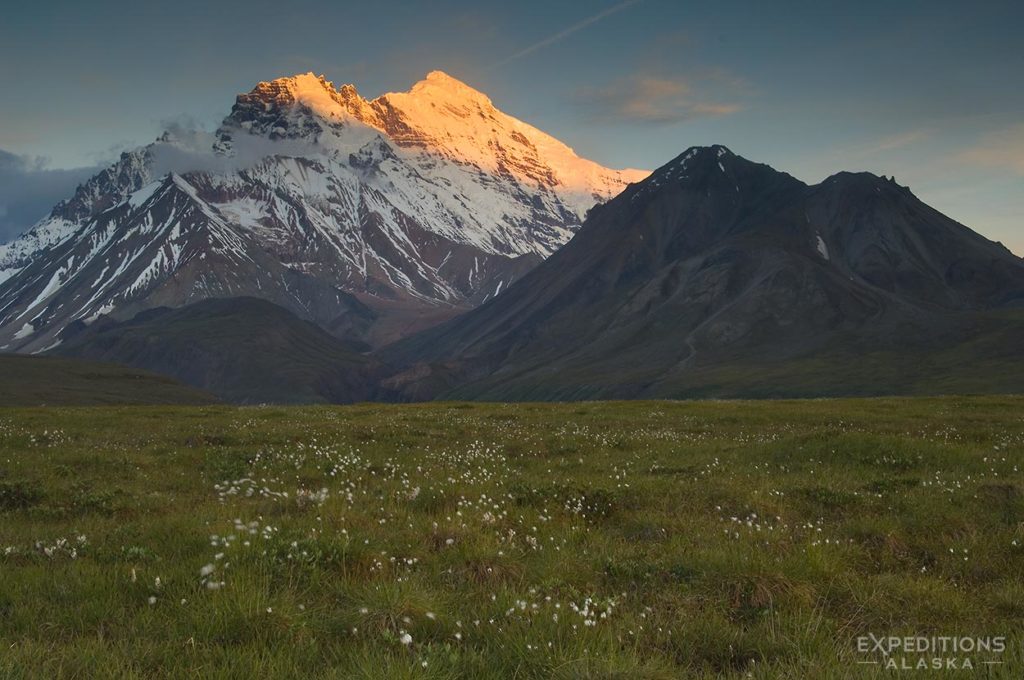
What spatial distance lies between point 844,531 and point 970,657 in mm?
4826

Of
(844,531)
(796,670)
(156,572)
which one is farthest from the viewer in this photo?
(844,531)

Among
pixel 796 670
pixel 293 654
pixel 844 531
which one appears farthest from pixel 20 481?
pixel 844 531

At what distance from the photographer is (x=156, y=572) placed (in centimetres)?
768

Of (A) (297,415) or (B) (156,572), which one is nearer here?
(B) (156,572)

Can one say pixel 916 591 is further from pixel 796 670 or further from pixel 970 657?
pixel 796 670

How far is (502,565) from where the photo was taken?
335 inches

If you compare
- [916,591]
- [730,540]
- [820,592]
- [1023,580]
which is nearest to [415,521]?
[730,540]

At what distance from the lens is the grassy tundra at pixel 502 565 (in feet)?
19.9

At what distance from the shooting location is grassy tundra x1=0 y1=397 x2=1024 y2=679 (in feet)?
19.9

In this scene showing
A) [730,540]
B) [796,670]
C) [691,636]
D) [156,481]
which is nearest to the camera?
[796,670]

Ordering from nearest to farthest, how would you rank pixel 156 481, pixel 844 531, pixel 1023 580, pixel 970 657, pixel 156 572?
pixel 970 657 < pixel 156 572 < pixel 1023 580 < pixel 844 531 < pixel 156 481

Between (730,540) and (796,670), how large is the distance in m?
4.13

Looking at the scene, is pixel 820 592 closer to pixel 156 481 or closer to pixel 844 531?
pixel 844 531

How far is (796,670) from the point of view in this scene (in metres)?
5.75
